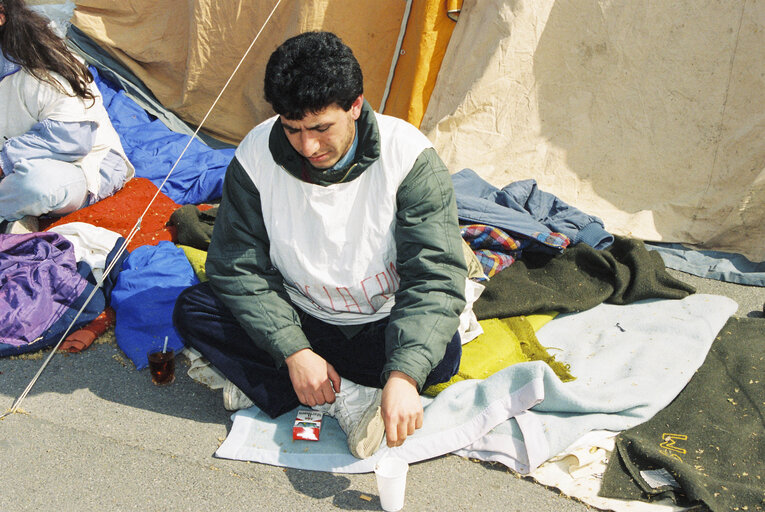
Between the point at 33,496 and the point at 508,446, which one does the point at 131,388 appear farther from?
the point at 508,446

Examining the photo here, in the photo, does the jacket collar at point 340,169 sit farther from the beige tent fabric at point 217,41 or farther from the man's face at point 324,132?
the beige tent fabric at point 217,41

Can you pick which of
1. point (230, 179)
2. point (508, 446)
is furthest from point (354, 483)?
point (230, 179)

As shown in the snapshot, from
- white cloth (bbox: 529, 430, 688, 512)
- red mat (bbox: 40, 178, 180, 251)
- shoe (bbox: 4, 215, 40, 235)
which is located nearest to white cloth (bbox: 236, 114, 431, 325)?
white cloth (bbox: 529, 430, 688, 512)

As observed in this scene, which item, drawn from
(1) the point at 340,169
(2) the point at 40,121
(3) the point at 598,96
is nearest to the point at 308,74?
(1) the point at 340,169

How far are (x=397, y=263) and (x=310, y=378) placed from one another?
1.44 ft

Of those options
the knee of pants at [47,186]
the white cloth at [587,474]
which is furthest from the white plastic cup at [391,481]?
the knee of pants at [47,186]

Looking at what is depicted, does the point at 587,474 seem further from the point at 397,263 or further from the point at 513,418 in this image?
the point at 397,263

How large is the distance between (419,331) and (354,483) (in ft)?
1.72

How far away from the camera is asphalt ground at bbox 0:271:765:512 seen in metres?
2.06

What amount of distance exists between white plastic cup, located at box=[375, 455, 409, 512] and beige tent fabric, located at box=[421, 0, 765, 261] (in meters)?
2.22

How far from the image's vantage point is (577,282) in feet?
10.0

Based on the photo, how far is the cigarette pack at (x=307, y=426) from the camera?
89.3 inches

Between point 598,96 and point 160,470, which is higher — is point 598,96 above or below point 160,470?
above

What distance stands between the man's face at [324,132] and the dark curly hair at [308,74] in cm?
3
